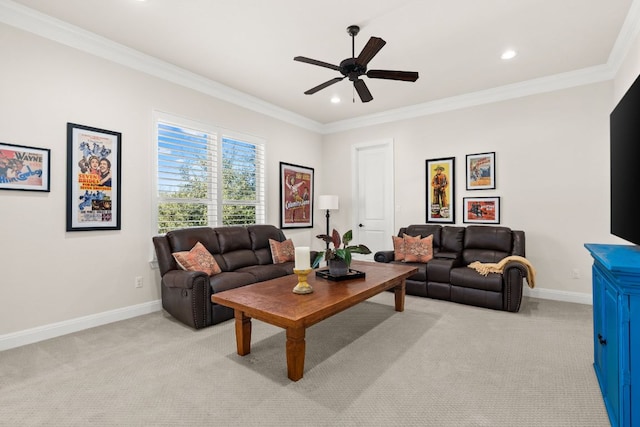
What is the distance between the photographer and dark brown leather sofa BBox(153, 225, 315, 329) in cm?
319

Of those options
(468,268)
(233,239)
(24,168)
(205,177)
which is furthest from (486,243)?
(24,168)

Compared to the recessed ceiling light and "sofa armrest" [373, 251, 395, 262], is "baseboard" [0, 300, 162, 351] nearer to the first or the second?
"sofa armrest" [373, 251, 395, 262]

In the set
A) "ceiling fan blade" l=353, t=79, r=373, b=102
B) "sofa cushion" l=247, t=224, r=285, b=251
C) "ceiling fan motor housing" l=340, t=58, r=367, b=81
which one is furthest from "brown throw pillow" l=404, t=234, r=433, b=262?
"ceiling fan motor housing" l=340, t=58, r=367, b=81

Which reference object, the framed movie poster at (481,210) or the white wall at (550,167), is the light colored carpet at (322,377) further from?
the framed movie poster at (481,210)

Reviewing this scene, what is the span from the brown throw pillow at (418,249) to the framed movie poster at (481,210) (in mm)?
786

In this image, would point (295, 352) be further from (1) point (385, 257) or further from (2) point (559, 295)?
(2) point (559, 295)

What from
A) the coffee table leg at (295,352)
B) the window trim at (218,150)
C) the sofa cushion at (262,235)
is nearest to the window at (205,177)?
the window trim at (218,150)

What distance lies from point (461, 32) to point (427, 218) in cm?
291

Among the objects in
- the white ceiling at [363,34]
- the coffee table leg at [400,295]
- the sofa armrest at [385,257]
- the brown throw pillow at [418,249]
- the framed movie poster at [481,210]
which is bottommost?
the coffee table leg at [400,295]

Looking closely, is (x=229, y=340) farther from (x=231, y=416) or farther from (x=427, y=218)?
(x=427, y=218)

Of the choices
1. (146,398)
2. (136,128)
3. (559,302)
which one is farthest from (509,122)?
(146,398)

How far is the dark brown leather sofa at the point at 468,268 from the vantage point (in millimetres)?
3684

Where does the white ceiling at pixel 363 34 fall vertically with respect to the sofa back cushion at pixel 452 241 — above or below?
above

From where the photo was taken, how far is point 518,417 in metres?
1.84
